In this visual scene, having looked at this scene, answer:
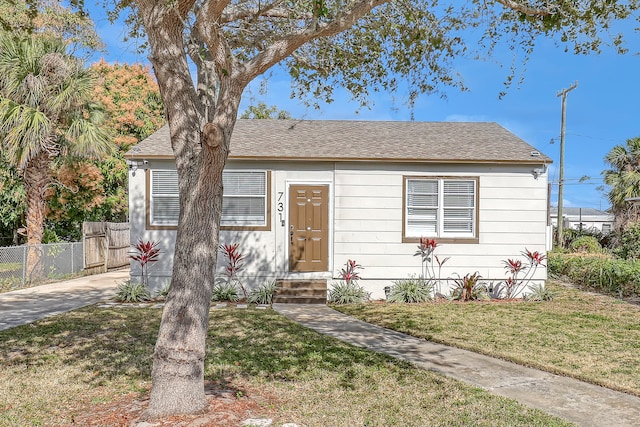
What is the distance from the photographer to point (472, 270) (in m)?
10.6

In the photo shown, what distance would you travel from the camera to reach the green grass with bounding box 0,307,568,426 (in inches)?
155

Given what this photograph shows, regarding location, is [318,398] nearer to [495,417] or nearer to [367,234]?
[495,417]

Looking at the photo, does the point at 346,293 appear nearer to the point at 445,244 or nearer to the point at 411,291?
the point at 411,291

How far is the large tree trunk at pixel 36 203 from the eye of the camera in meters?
12.2

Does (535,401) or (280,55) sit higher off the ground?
(280,55)

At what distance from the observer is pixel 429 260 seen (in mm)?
10586

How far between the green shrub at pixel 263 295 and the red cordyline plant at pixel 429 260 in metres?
3.40

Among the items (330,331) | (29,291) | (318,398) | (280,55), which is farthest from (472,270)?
(29,291)

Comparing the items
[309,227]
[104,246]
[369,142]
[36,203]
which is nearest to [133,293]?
[309,227]

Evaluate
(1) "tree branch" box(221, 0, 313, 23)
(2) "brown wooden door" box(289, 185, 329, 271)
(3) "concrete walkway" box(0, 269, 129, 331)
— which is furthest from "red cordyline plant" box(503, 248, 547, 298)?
(3) "concrete walkway" box(0, 269, 129, 331)

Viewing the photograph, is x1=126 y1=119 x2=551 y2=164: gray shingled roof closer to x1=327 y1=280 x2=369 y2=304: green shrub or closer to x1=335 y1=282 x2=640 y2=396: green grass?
x1=327 y1=280 x2=369 y2=304: green shrub

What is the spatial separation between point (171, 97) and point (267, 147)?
6.81m

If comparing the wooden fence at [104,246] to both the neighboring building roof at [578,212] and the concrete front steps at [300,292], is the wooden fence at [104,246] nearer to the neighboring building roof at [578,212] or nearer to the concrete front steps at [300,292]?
the concrete front steps at [300,292]

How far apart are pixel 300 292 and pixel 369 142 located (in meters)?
4.09
